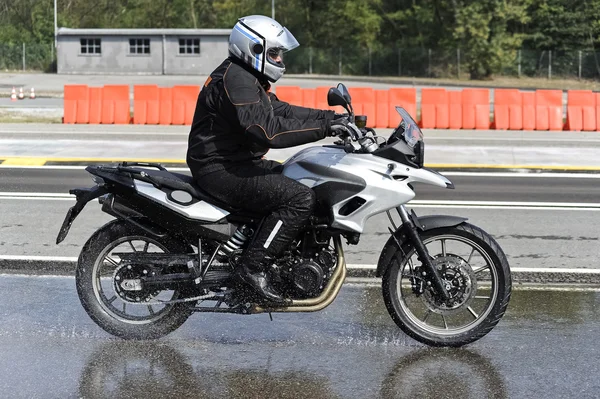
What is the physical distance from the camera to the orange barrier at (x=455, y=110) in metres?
21.1

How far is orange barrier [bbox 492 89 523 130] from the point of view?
68.8ft

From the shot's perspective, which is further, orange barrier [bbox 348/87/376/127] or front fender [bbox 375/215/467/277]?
orange barrier [bbox 348/87/376/127]

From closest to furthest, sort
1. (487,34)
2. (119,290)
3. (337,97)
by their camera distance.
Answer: (337,97), (119,290), (487,34)

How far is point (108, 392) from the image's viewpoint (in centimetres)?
493

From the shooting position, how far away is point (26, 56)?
213 ft

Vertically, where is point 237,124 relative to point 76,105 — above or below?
above

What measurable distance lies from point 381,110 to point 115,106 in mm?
5796

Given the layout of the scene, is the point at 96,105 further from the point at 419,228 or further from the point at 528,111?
the point at 419,228

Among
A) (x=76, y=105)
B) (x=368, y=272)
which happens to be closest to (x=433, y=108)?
(x=76, y=105)

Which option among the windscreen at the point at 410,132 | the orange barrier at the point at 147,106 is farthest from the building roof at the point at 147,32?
the windscreen at the point at 410,132

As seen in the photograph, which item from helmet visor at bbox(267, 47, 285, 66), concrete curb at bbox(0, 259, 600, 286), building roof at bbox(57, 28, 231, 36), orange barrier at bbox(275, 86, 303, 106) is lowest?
concrete curb at bbox(0, 259, 600, 286)

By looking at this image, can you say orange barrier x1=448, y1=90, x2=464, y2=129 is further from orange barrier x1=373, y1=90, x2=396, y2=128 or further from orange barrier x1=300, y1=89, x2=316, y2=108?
orange barrier x1=300, y1=89, x2=316, y2=108

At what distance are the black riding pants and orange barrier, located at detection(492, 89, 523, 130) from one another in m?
16.0

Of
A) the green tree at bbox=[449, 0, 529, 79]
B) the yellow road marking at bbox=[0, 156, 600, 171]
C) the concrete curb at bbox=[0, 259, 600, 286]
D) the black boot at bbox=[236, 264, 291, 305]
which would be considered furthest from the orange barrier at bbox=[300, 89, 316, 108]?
the green tree at bbox=[449, 0, 529, 79]
